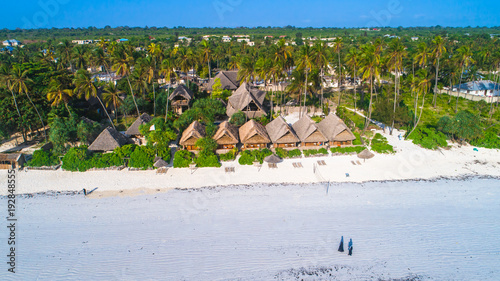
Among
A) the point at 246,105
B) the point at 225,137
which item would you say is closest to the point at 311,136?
the point at 225,137

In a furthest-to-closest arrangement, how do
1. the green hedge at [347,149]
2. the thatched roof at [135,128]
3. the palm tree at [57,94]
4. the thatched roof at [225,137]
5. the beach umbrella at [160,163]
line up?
the thatched roof at [135,128]
the palm tree at [57,94]
the green hedge at [347,149]
the thatched roof at [225,137]
the beach umbrella at [160,163]

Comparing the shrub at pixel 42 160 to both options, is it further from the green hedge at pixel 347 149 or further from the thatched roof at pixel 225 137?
the green hedge at pixel 347 149

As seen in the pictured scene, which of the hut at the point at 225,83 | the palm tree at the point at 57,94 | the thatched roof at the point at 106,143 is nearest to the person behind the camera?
the thatched roof at the point at 106,143

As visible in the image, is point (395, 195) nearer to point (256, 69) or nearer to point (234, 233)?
point (234, 233)

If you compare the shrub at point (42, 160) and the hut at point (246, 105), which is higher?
the hut at point (246, 105)

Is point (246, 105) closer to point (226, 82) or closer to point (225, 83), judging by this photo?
point (225, 83)

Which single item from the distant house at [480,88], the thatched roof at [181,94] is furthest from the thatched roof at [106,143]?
the distant house at [480,88]

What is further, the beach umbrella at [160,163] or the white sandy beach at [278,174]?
the beach umbrella at [160,163]

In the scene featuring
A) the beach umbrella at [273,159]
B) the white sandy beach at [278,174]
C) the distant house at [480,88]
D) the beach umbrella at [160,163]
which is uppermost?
the distant house at [480,88]
